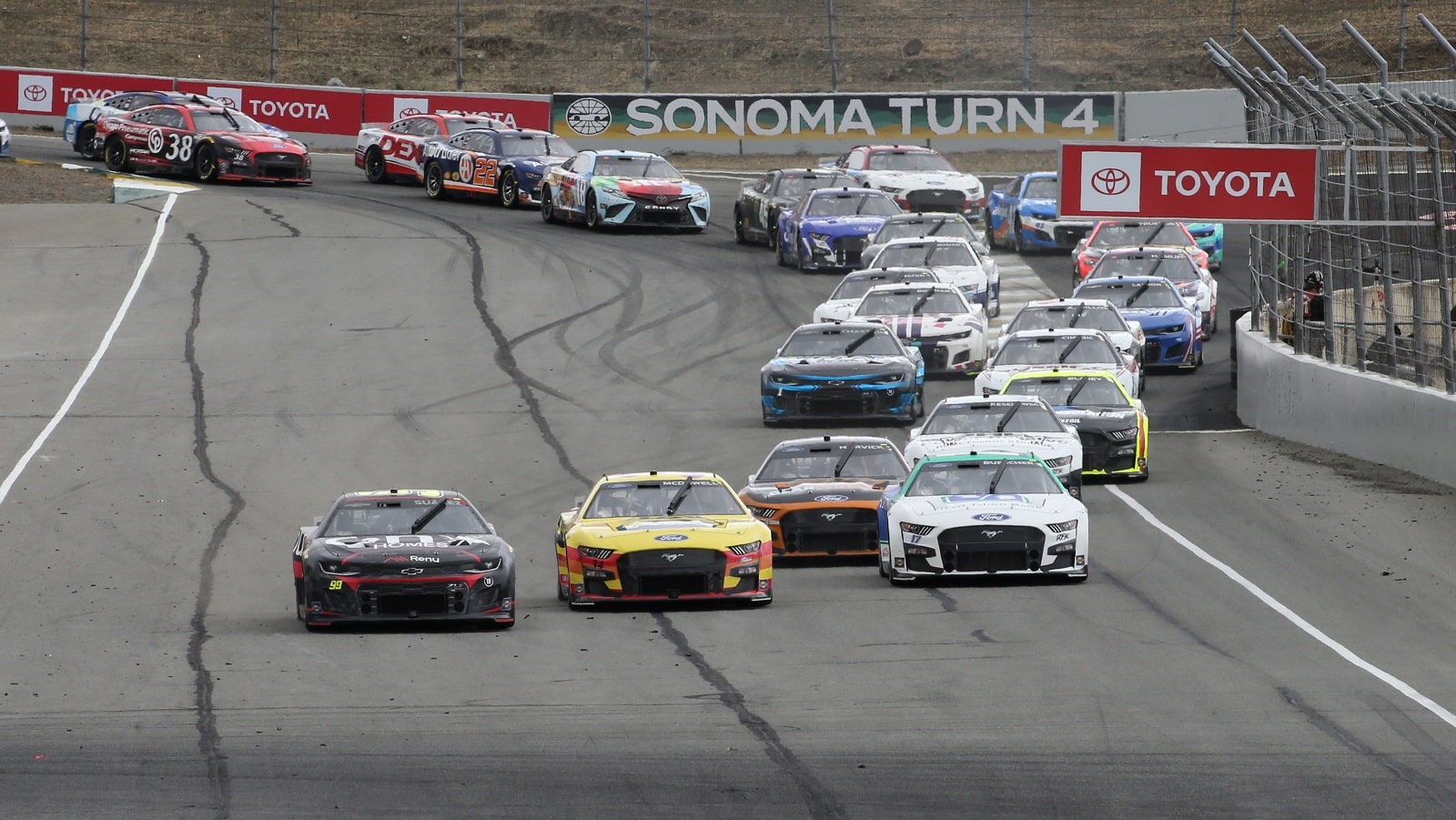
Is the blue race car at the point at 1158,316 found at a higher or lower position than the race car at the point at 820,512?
higher

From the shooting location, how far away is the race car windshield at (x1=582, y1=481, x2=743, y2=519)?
1628 centimetres

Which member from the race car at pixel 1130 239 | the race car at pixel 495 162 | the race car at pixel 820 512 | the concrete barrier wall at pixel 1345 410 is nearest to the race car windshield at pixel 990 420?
the race car at pixel 820 512

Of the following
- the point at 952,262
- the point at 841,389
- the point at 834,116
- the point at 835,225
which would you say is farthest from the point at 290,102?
the point at 841,389

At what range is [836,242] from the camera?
34281 millimetres

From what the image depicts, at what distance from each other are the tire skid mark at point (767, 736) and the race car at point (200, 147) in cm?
2724

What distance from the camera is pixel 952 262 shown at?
31281mm

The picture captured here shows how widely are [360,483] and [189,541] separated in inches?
123

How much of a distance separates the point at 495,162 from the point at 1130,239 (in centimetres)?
1200

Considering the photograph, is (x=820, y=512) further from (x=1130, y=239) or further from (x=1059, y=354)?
(x=1130, y=239)

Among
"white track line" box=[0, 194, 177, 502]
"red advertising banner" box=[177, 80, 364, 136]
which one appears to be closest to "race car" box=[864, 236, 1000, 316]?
"white track line" box=[0, 194, 177, 502]

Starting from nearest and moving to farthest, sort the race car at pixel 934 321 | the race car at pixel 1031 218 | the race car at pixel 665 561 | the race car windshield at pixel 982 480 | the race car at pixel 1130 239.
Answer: the race car at pixel 665 561
the race car windshield at pixel 982 480
the race car at pixel 934 321
the race car at pixel 1130 239
the race car at pixel 1031 218

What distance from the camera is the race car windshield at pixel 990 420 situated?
2058 cm

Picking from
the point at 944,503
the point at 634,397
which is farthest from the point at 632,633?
the point at 634,397

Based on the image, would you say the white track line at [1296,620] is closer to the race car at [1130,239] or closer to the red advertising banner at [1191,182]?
the red advertising banner at [1191,182]
